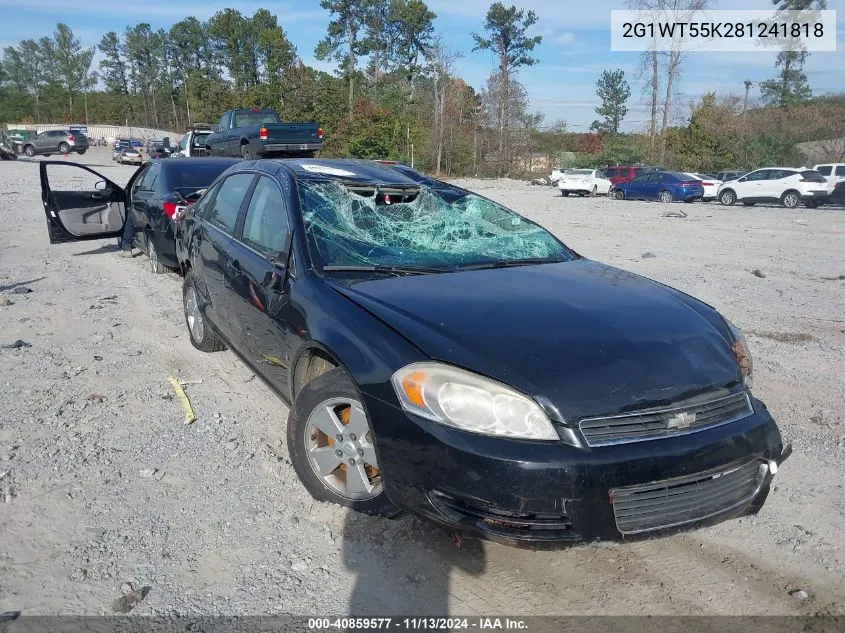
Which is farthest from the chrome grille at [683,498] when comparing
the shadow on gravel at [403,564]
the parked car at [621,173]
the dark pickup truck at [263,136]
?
the parked car at [621,173]

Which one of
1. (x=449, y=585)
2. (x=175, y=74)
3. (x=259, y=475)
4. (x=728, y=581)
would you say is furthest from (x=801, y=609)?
(x=175, y=74)

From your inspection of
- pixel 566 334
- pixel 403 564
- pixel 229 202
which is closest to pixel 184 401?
pixel 229 202

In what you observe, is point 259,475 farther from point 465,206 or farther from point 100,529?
point 465,206

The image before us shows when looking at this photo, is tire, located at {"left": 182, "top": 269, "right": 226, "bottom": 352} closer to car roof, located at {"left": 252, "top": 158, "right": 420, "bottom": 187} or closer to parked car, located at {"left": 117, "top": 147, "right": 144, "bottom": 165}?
car roof, located at {"left": 252, "top": 158, "right": 420, "bottom": 187}

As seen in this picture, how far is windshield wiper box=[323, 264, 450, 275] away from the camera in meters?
3.70

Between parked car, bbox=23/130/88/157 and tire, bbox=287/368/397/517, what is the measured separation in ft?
162

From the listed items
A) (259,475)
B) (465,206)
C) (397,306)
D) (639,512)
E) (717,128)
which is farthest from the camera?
(717,128)

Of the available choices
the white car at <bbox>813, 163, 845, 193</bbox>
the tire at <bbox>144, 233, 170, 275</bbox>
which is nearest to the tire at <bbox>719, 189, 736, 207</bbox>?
the white car at <bbox>813, 163, 845, 193</bbox>

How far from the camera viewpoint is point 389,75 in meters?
59.4

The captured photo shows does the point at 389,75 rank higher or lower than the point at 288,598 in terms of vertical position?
higher

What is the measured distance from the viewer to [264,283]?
159 inches

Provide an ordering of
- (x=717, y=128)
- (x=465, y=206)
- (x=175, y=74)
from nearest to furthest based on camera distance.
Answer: (x=465, y=206)
(x=717, y=128)
(x=175, y=74)

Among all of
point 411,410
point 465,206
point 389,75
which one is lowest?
point 411,410

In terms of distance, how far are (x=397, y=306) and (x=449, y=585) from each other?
123cm
